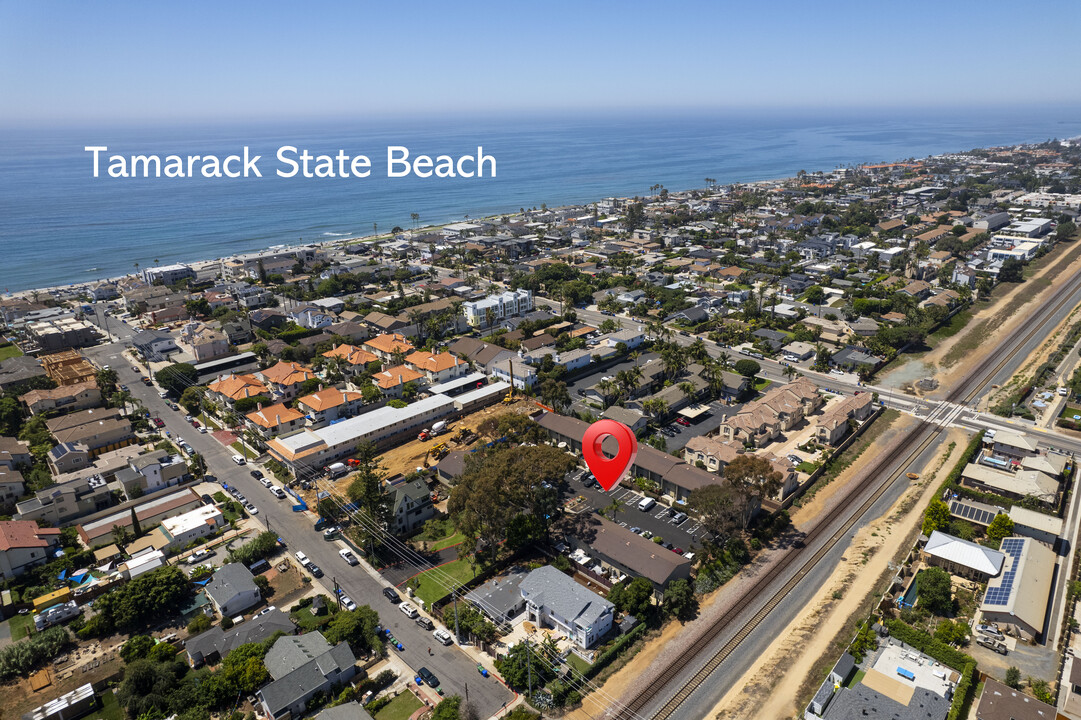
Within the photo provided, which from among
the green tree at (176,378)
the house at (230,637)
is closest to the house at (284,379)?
the green tree at (176,378)

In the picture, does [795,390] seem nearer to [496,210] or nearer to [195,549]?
[195,549]

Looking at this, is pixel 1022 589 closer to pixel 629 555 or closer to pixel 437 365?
pixel 629 555

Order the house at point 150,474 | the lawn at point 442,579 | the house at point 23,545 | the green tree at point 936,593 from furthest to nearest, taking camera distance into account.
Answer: the house at point 150,474, the house at point 23,545, the lawn at point 442,579, the green tree at point 936,593

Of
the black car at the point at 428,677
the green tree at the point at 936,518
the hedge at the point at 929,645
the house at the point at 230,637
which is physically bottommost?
the black car at the point at 428,677

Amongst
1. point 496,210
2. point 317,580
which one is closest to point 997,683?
point 317,580

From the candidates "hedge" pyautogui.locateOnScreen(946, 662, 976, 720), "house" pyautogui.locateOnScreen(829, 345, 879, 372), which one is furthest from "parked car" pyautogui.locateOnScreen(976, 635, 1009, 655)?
"house" pyautogui.locateOnScreen(829, 345, 879, 372)

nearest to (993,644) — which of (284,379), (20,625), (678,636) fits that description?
(678,636)

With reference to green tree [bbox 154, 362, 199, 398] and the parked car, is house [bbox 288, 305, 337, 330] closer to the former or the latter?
green tree [bbox 154, 362, 199, 398]

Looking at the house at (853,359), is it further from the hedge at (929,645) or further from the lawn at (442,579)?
the lawn at (442,579)
